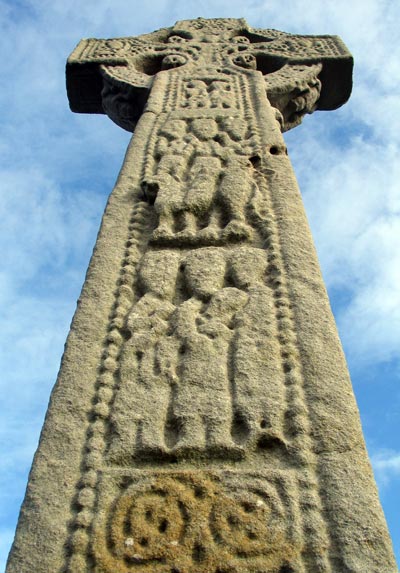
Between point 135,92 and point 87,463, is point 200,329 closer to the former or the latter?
point 87,463

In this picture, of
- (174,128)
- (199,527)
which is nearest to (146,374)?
(199,527)

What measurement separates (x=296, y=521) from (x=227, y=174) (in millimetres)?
2123

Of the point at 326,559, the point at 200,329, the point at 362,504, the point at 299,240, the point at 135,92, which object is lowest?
the point at 326,559

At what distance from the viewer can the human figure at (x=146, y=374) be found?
2.29 m

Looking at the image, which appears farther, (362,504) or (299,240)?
(299,240)

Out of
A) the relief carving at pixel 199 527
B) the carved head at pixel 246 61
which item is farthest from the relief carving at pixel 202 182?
the relief carving at pixel 199 527

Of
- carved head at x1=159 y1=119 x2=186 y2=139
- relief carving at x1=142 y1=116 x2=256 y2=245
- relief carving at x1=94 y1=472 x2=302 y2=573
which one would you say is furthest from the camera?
carved head at x1=159 y1=119 x2=186 y2=139

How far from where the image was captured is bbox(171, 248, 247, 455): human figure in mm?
2279

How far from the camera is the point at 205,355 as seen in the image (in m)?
2.57

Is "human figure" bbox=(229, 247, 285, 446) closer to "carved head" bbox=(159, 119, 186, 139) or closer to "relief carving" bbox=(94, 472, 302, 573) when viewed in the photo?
"relief carving" bbox=(94, 472, 302, 573)

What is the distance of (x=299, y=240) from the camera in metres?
3.16

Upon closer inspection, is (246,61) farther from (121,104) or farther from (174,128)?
(174,128)

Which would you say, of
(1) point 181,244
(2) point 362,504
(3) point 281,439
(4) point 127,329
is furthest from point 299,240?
(2) point 362,504

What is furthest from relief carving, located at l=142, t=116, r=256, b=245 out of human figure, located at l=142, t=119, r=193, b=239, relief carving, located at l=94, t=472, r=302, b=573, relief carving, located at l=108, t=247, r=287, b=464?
relief carving, located at l=94, t=472, r=302, b=573
